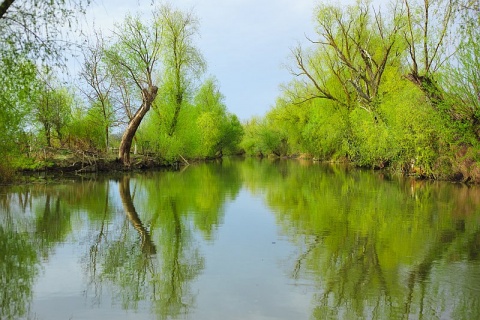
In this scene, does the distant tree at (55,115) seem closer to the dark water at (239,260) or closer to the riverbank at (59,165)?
the riverbank at (59,165)

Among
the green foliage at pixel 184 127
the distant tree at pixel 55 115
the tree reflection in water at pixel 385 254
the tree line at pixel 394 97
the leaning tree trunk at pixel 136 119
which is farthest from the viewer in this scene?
the green foliage at pixel 184 127

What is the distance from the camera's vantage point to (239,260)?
26.9 feet

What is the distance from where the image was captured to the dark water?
227 inches

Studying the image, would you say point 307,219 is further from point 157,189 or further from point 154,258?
point 157,189

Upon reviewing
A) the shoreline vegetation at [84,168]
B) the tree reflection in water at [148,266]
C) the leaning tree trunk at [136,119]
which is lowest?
the tree reflection in water at [148,266]

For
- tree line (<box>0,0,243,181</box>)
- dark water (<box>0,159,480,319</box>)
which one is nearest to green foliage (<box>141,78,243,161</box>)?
tree line (<box>0,0,243,181</box>)

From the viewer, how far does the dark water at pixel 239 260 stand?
577 centimetres

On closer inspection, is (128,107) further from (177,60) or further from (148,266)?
(148,266)

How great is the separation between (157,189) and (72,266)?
509 inches

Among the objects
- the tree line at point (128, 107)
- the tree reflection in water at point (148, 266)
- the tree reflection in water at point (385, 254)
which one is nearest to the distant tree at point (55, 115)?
the tree line at point (128, 107)

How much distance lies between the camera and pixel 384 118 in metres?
30.3

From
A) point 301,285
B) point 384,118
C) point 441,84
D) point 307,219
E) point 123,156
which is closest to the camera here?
point 301,285

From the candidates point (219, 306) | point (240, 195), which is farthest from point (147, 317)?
point (240, 195)

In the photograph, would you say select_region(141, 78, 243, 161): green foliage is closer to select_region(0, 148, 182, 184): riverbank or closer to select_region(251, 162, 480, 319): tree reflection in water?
select_region(0, 148, 182, 184): riverbank
